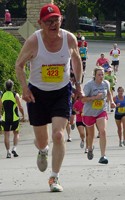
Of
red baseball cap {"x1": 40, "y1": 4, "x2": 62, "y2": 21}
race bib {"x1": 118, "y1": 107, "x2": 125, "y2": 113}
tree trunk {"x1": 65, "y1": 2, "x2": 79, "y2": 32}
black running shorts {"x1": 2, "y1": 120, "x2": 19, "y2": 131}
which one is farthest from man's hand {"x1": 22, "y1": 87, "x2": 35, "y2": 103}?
tree trunk {"x1": 65, "y1": 2, "x2": 79, "y2": 32}

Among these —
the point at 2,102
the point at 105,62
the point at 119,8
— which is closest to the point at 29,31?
the point at 105,62

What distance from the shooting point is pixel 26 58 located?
506 cm

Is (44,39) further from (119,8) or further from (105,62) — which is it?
(119,8)

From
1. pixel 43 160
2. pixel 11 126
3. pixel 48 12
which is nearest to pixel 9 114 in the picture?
pixel 11 126

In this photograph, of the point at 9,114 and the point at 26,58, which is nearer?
the point at 26,58

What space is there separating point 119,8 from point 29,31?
→ 30604 millimetres

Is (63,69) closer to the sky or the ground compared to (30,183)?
closer to the sky

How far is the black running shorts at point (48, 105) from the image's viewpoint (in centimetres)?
526

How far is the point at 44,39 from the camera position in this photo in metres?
5.04

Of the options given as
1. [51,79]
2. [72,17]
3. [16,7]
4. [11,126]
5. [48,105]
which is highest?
[51,79]

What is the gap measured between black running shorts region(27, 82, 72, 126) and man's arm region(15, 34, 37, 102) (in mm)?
140

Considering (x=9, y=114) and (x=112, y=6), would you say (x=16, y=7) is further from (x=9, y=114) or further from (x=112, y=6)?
(x=9, y=114)

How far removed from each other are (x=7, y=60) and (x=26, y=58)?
10360 mm

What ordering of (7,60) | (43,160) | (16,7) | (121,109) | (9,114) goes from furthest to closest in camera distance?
(16,7), (7,60), (121,109), (9,114), (43,160)
